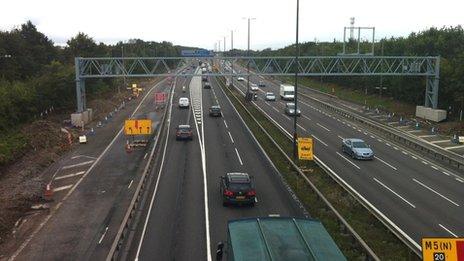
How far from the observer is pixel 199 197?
26.3m

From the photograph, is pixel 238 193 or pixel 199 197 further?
pixel 199 197

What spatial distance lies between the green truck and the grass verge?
4995 millimetres

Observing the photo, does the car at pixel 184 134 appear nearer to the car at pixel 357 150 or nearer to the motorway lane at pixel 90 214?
the motorway lane at pixel 90 214

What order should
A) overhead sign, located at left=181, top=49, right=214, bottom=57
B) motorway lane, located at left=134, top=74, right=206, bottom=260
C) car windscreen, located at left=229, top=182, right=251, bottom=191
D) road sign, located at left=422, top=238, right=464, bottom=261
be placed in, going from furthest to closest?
overhead sign, located at left=181, top=49, right=214, bottom=57, car windscreen, located at left=229, top=182, right=251, bottom=191, motorway lane, located at left=134, top=74, right=206, bottom=260, road sign, located at left=422, top=238, right=464, bottom=261

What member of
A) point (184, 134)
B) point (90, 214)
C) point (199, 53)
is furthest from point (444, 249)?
point (199, 53)

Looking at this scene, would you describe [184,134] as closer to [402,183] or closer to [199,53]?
[402,183]

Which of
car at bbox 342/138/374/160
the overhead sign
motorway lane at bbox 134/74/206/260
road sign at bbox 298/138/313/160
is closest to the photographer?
motorway lane at bbox 134/74/206/260

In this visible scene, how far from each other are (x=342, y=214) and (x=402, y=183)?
891cm

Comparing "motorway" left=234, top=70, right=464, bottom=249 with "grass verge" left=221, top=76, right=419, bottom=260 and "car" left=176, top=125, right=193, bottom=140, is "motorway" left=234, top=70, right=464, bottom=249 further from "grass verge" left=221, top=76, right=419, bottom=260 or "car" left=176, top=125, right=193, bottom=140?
"car" left=176, top=125, right=193, bottom=140

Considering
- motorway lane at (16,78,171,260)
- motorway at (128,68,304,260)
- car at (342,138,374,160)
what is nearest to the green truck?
motorway at (128,68,304,260)

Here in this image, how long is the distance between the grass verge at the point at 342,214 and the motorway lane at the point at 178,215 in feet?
17.2

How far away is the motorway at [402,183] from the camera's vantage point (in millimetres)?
22423

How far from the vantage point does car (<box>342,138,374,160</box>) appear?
37.0 meters

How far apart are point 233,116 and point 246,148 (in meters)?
21.9
